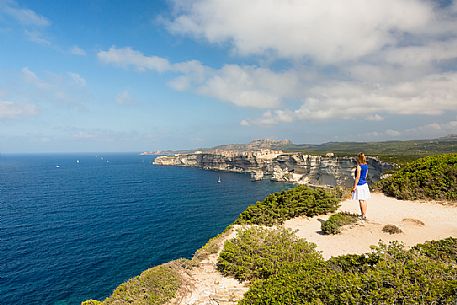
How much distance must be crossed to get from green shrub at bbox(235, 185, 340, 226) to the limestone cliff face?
54762mm

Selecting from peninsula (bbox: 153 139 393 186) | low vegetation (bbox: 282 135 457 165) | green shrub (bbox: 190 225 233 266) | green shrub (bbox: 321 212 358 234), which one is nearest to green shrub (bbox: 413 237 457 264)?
green shrub (bbox: 321 212 358 234)

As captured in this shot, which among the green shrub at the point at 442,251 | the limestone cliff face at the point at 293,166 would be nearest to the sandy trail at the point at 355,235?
the green shrub at the point at 442,251

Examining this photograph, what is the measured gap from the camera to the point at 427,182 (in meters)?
16.5

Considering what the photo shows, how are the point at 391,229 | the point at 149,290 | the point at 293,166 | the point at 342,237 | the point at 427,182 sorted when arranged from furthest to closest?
the point at 293,166, the point at 427,182, the point at 342,237, the point at 391,229, the point at 149,290

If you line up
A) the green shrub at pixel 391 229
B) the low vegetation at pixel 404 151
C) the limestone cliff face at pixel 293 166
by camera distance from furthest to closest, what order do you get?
the limestone cliff face at pixel 293 166
the low vegetation at pixel 404 151
the green shrub at pixel 391 229

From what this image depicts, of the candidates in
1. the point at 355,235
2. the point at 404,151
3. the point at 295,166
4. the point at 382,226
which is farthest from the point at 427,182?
the point at 404,151

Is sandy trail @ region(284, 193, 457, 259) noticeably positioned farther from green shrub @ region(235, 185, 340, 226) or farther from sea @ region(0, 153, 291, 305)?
sea @ region(0, 153, 291, 305)

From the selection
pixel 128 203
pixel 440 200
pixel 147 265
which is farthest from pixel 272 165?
pixel 440 200

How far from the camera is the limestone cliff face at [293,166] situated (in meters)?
75.2

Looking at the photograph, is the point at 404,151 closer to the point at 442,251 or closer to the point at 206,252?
the point at 442,251

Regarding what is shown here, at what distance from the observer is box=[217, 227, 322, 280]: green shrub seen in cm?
820

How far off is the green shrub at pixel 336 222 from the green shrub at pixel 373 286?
5406mm

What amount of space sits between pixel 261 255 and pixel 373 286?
4517 mm

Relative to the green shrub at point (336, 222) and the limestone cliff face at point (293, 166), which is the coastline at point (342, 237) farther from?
the limestone cliff face at point (293, 166)
